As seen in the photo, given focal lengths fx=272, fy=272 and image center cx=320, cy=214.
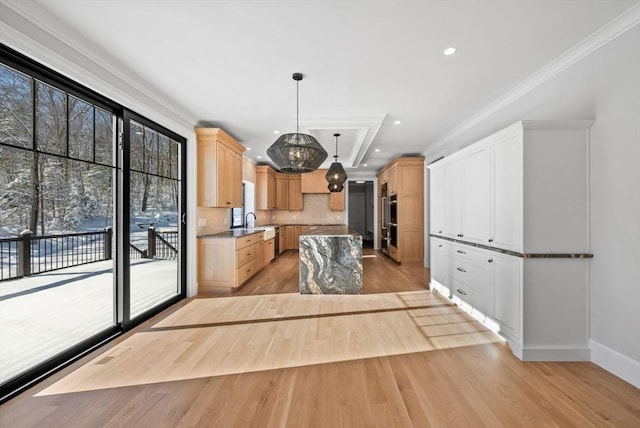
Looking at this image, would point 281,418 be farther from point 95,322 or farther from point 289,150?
point 95,322

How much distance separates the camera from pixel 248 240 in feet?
15.9

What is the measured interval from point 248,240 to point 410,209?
12.1 ft

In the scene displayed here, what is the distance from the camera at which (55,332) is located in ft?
8.36

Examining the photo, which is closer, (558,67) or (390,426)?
(390,426)

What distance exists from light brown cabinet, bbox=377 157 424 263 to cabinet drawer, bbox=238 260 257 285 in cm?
326

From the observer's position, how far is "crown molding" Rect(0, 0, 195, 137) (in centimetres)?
181

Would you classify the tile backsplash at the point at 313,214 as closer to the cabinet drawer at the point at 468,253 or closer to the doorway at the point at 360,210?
the doorway at the point at 360,210

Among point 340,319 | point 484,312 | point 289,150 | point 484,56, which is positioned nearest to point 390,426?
point 340,319

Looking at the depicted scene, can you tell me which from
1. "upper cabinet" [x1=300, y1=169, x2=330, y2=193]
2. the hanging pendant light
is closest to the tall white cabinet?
the hanging pendant light

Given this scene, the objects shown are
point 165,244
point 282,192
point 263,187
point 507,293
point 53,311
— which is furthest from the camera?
point 282,192

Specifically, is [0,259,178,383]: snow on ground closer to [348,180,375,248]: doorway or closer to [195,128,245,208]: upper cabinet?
[195,128,245,208]: upper cabinet

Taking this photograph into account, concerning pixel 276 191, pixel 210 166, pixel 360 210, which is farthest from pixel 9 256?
pixel 360 210

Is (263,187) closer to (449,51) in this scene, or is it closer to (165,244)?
(165,244)

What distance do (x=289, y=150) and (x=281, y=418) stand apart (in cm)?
218
